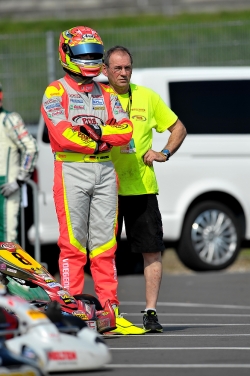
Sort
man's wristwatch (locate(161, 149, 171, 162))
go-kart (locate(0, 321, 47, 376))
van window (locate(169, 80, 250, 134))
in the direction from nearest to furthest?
go-kart (locate(0, 321, 47, 376)) → man's wristwatch (locate(161, 149, 171, 162)) → van window (locate(169, 80, 250, 134))

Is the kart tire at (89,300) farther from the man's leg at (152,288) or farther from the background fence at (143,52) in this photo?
the background fence at (143,52)

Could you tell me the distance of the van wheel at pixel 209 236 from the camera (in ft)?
43.5

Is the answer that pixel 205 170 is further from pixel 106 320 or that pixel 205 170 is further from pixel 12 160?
pixel 106 320

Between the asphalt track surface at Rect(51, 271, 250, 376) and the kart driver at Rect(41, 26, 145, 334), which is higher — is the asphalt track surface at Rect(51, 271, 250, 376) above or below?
below

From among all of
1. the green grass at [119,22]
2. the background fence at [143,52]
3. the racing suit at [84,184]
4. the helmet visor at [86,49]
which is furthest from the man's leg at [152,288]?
the green grass at [119,22]

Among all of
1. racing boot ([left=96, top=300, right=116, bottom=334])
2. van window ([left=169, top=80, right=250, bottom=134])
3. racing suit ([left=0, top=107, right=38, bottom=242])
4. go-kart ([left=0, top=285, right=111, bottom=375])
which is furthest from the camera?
van window ([left=169, top=80, right=250, bottom=134])

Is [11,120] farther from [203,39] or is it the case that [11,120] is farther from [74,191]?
[203,39]

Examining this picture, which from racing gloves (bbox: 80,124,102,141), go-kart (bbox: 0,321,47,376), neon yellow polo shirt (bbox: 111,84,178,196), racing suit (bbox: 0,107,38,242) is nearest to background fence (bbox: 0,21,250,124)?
racing suit (bbox: 0,107,38,242)

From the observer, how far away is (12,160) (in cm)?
1140

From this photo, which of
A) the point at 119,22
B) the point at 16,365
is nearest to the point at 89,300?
the point at 16,365

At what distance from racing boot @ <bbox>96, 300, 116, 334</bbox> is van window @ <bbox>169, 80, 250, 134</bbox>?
5662mm

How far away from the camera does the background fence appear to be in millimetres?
16953

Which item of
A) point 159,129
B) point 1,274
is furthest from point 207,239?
point 1,274

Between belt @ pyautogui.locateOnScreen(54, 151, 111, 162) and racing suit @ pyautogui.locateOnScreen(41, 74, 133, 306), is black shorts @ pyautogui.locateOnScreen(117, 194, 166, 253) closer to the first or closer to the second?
racing suit @ pyautogui.locateOnScreen(41, 74, 133, 306)
